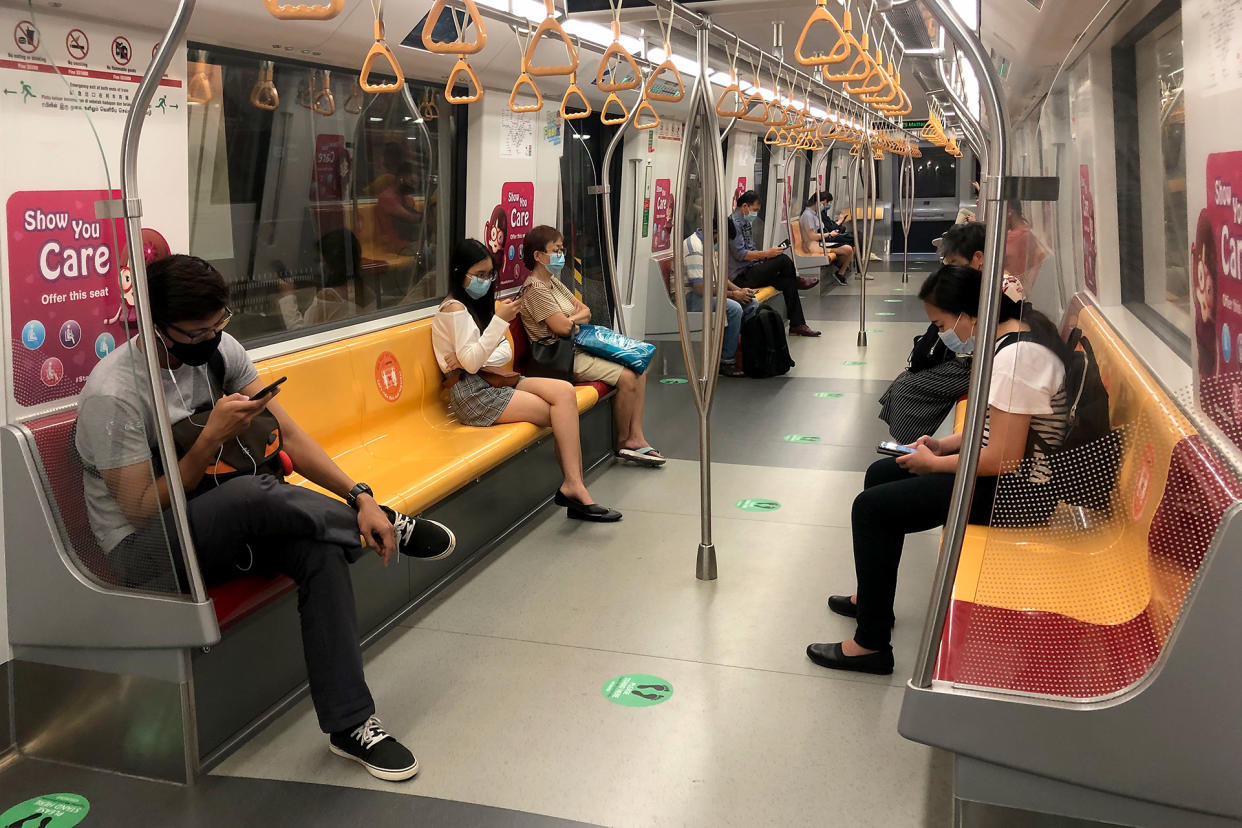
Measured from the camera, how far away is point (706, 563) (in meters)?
4.22

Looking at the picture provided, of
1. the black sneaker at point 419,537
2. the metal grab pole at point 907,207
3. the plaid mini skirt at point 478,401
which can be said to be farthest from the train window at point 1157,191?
the metal grab pole at point 907,207

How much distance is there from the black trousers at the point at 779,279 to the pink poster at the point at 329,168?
18.3ft

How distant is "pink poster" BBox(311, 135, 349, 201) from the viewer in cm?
502

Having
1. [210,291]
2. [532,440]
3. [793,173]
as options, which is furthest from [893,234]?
[210,291]

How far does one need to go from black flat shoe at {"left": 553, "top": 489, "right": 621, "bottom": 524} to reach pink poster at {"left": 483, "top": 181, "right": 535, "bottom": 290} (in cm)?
189

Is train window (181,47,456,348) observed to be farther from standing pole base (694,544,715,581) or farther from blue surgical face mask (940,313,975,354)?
blue surgical face mask (940,313,975,354)

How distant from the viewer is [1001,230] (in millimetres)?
2021

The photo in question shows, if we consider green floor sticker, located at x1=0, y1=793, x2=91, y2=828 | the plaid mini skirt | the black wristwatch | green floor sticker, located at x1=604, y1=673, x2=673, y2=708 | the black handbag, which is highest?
the black handbag

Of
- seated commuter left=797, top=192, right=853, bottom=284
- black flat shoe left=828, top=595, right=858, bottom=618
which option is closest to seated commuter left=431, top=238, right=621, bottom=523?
black flat shoe left=828, top=595, right=858, bottom=618

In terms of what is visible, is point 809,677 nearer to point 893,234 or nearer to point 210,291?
point 210,291

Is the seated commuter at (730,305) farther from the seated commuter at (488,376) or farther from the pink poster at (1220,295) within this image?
the pink poster at (1220,295)

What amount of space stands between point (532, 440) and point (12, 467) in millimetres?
2543

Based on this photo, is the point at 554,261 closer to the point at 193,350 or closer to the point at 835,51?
the point at 835,51

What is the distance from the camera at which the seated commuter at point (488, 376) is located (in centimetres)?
499
